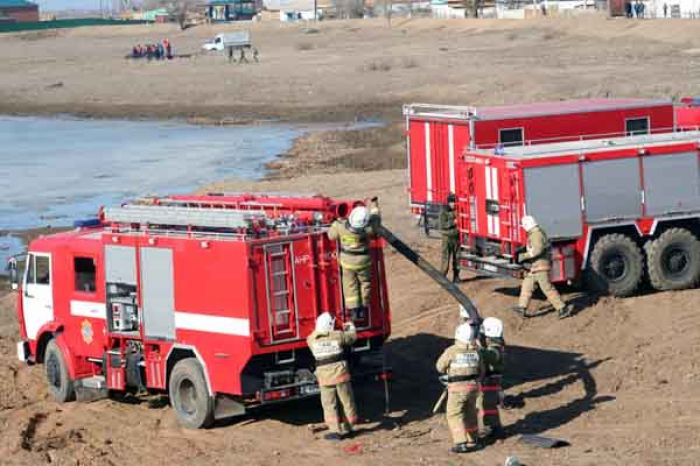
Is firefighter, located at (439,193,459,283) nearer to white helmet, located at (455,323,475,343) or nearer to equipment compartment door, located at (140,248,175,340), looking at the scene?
equipment compartment door, located at (140,248,175,340)

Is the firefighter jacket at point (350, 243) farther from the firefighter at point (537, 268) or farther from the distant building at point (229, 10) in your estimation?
the distant building at point (229, 10)

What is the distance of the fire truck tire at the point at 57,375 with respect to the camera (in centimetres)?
1842

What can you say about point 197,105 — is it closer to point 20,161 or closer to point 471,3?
point 20,161

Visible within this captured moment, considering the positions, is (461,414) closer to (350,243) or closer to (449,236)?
(350,243)

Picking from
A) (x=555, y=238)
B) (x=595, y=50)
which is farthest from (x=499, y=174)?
(x=595, y=50)

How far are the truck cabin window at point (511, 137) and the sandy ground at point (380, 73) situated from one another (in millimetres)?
27228

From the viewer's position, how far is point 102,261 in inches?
688

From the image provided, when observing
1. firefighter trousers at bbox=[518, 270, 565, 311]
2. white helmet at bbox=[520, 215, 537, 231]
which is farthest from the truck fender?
firefighter trousers at bbox=[518, 270, 565, 311]

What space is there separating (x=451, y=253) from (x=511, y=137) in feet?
8.89

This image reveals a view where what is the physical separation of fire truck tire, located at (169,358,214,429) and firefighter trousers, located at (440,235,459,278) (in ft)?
22.9

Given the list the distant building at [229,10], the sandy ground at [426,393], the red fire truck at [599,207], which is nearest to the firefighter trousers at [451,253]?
the sandy ground at [426,393]

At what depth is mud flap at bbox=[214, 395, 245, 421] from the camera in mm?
16234

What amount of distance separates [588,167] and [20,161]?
32.6 meters

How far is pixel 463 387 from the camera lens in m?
14.7
